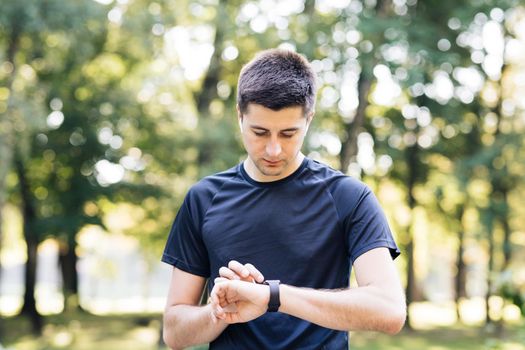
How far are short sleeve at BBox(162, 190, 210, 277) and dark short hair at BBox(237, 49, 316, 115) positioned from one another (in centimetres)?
44

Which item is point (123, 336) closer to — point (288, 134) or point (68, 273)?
point (68, 273)

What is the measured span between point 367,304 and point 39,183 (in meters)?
22.7

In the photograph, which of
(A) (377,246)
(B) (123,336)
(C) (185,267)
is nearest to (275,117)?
(A) (377,246)

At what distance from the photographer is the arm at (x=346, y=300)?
2.36 m

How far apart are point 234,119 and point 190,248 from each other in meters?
17.8

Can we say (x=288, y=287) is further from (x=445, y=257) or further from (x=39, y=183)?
(x=445, y=257)

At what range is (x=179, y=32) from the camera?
21.7 m

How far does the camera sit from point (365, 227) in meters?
2.50

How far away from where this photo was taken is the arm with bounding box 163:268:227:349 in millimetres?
2621

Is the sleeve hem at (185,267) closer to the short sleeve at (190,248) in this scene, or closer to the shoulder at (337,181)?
the short sleeve at (190,248)

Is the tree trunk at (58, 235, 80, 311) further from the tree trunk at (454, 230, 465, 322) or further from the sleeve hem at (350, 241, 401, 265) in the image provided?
the sleeve hem at (350, 241, 401, 265)

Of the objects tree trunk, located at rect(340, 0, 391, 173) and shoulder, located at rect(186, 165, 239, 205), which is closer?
shoulder, located at rect(186, 165, 239, 205)

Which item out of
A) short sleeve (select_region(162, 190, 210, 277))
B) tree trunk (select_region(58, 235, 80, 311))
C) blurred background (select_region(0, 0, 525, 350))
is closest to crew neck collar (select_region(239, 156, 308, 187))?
short sleeve (select_region(162, 190, 210, 277))

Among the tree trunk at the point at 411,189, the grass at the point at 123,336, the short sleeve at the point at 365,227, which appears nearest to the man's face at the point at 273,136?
the short sleeve at the point at 365,227
